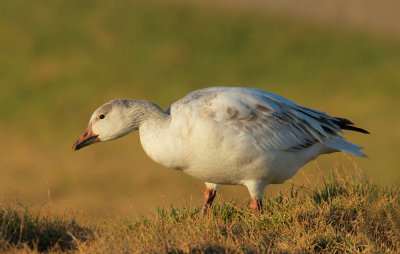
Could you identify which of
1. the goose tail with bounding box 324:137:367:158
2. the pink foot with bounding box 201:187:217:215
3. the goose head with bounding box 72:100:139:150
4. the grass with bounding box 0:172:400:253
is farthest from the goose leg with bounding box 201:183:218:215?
the goose tail with bounding box 324:137:367:158

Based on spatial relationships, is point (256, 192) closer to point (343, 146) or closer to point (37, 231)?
point (343, 146)

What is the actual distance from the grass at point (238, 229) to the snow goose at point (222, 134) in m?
0.35

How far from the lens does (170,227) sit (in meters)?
4.93

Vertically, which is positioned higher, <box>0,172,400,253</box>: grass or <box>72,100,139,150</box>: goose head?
<box>72,100,139,150</box>: goose head

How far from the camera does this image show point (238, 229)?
504 centimetres

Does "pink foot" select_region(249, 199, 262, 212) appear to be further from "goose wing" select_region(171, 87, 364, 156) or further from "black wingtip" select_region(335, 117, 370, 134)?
"black wingtip" select_region(335, 117, 370, 134)

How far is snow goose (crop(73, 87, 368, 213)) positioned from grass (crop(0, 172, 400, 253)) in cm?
35

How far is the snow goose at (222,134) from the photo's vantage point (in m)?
5.47

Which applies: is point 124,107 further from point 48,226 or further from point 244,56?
point 244,56

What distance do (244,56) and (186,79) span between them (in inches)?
109

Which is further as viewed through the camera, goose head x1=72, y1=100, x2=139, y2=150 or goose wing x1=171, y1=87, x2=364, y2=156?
goose head x1=72, y1=100, x2=139, y2=150

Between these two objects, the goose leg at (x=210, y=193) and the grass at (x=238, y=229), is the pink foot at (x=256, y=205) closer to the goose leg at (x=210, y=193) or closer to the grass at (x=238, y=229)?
the grass at (x=238, y=229)

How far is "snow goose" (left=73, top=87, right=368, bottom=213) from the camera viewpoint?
547 centimetres

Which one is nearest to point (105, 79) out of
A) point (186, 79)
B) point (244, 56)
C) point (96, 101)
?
point (96, 101)
